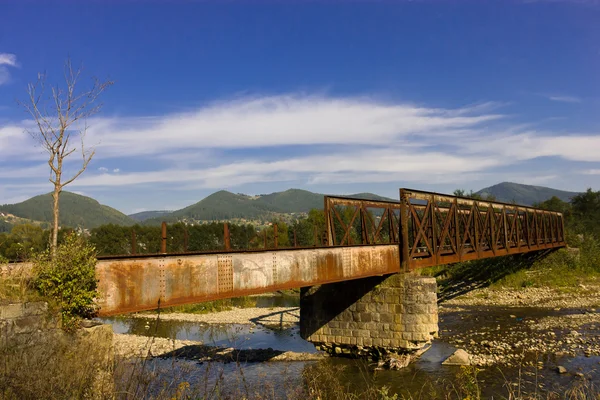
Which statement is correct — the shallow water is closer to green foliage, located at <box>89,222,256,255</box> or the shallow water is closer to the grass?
the grass

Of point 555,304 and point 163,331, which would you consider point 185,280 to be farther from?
point 555,304

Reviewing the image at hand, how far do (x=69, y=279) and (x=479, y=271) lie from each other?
145 ft

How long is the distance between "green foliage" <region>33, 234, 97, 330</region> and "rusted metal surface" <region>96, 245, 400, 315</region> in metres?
0.74

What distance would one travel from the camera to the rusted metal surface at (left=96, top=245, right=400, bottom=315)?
9.58m

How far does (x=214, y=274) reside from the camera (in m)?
11.8

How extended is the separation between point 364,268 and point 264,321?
17.2 m

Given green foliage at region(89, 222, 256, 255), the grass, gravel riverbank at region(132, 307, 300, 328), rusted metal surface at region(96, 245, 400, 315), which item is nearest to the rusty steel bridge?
rusted metal surface at region(96, 245, 400, 315)

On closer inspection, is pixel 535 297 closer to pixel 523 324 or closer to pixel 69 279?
pixel 523 324

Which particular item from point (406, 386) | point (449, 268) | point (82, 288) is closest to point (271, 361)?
point (406, 386)

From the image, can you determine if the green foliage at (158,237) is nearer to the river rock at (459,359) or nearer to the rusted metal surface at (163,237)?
the river rock at (459,359)

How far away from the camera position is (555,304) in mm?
33000

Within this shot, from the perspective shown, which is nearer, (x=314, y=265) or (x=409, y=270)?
(x=314, y=265)

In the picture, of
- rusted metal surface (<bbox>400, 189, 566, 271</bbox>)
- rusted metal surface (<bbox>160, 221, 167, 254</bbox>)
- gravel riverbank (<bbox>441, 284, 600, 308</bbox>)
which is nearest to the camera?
rusted metal surface (<bbox>160, 221, 167, 254</bbox>)

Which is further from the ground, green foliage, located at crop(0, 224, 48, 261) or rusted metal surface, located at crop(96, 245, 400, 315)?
green foliage, located at crop(0, 224, 48, 261)
